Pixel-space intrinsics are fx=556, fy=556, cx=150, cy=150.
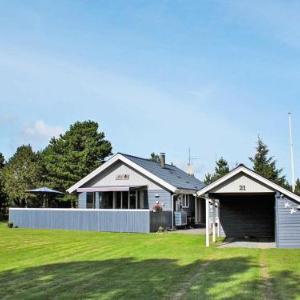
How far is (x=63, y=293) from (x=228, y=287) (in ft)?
10.2

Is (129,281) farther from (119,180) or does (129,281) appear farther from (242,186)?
(119,180)

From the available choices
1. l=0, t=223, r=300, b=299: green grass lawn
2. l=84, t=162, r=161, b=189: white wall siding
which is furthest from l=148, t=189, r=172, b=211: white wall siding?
l=0, t=223, r=300, b=299: green grass lawn

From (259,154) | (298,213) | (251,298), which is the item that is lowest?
(251,298)

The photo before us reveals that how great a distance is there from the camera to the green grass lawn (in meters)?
9.98

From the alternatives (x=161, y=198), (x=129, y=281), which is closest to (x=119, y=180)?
(x=161, y=198)

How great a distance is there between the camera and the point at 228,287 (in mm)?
10570

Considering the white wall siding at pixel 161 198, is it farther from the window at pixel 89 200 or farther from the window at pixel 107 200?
the window at pixel 89 200

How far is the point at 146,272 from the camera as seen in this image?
12758mm

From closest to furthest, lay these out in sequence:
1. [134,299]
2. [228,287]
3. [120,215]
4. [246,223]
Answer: [134,299]
[228,287]
[246,223]
[120,215]

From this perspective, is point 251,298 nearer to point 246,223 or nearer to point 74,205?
Answer: point 246,223

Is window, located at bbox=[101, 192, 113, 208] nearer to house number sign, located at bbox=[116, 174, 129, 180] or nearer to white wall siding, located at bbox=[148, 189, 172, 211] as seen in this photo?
house number sign, located at bbox=[116, 174, 129, 180]

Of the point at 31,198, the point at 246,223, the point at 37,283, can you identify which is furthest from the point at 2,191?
the point at 37,283

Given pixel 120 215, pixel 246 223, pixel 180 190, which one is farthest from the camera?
pixel 180 190

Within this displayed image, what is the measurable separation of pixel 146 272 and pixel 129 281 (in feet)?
4.76
